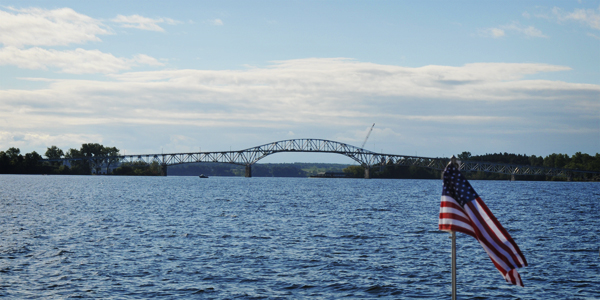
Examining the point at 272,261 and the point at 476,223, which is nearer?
the point at 476,223

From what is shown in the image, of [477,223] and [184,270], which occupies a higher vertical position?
[477,223]

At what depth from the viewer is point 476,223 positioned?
46.9 feet

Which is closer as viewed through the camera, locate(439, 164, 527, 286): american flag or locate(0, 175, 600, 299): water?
locate(439, 164, 527, 286): american flag

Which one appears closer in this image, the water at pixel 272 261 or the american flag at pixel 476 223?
the american flag at pixel 476 223

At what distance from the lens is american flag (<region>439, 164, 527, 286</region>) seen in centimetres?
1411

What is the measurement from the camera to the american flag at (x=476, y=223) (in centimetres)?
1411

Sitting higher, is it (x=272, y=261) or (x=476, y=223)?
(x=476, y=223)

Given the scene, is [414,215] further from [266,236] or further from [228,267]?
[228,267]

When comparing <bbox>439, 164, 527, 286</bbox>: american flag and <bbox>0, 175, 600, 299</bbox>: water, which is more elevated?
<bbox>439, 164, 527, 286</bbox>: american flag

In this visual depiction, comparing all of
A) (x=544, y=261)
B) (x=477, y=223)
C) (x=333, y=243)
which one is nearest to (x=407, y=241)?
(x=333, y=243)

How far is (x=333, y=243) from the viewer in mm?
39500

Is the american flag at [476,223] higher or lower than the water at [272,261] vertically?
higher

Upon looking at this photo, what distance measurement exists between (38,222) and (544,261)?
4275 cm

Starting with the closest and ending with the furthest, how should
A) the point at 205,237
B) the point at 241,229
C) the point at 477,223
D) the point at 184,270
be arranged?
the point at 477,223 < the point at 184,270 < the point at 205,237 < the point at 241,229
